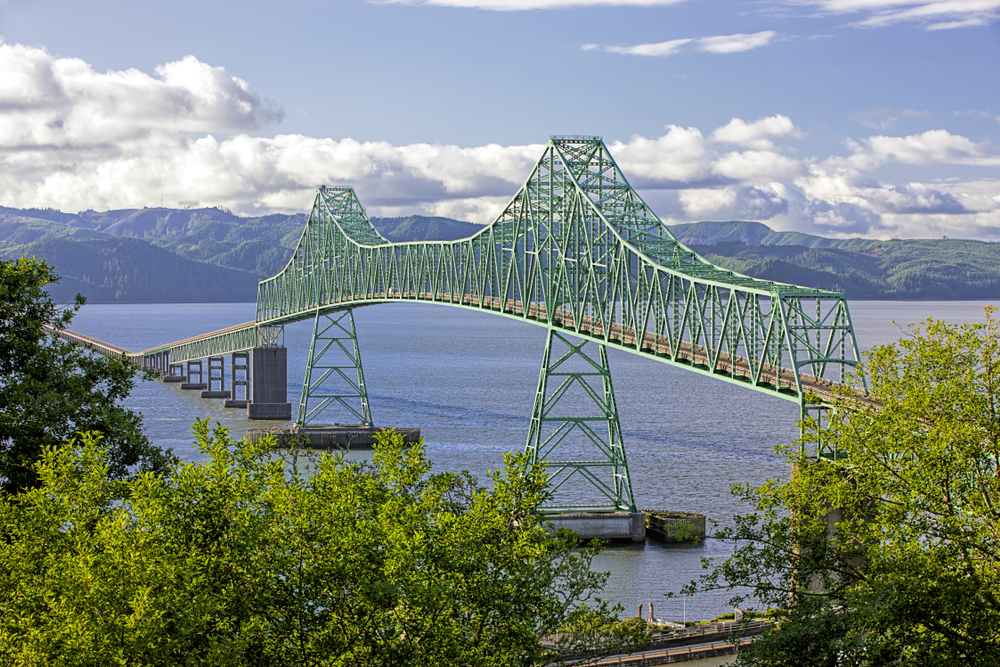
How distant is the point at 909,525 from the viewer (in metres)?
17.9

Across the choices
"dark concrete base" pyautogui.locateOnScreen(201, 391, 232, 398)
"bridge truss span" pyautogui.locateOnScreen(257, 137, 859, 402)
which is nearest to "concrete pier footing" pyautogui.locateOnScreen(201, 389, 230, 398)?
"dark concrete base" pyautogui.locateOnScreen(201, 391, 232, 398)

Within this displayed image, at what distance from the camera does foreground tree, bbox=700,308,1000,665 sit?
1641cm

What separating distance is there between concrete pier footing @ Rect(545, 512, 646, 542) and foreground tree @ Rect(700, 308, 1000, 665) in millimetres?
31591

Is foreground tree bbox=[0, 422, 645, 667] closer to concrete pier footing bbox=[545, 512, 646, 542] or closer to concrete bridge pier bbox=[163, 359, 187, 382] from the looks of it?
concrete pier footing bbox=[545, 512, 646, 542]

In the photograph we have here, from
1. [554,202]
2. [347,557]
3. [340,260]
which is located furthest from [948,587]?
[340,260]

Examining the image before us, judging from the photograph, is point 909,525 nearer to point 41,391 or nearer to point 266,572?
point 266,572

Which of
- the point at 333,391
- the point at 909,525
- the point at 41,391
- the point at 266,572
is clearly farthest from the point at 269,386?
the point at 266,572

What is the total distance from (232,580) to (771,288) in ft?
101

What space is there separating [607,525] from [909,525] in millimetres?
34420

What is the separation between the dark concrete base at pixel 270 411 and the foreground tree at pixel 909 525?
296 ft

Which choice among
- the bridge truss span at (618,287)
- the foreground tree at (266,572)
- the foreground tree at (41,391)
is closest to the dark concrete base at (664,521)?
the bridge truss span at (618,287)

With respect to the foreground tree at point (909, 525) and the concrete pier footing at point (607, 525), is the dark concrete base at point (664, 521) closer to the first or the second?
the concrete pier footing at point (607, 525)

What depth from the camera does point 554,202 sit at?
64188mm

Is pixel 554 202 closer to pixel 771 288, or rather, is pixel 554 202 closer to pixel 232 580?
pixel 771 288
